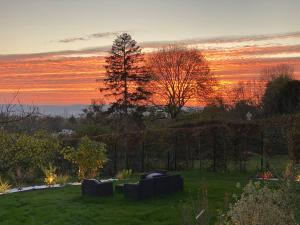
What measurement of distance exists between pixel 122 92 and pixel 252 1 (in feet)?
99.1

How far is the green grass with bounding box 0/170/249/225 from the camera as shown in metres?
11.9

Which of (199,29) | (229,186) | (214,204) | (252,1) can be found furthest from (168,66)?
(214,204)

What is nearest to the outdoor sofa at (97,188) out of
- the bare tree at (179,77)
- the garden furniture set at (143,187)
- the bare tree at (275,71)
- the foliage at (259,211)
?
the garden furniture set at (143,187)

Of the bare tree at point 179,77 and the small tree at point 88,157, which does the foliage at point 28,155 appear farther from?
the bare tree at point 179,77

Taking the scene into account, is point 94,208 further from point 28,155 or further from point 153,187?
point 28,155

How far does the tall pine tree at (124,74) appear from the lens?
5044 cm

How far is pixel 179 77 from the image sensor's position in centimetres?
4762

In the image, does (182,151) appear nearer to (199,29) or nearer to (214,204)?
(199,29)

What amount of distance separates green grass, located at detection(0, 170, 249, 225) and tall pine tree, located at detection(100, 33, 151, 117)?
110ft

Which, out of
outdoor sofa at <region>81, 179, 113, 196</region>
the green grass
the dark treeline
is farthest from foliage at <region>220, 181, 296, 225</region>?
outdoor sofa at <region>81, 179, 113, 196</region>

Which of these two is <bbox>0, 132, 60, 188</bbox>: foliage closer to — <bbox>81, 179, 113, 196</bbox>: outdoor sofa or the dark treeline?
the dark treeline

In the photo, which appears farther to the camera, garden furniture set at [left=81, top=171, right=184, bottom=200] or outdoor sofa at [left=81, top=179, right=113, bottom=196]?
outdoor sofa at [left=81, top=179, right=113, bottom=196]

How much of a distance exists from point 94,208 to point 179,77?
3502cm

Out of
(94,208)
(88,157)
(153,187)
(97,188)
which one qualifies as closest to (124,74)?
(88,157)
